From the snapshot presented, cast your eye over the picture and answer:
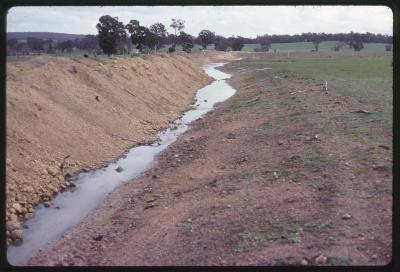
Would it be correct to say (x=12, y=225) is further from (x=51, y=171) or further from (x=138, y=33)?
(x=138, y=33)

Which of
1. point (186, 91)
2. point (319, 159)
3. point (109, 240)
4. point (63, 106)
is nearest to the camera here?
point (109, 240)

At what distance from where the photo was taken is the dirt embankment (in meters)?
11.0

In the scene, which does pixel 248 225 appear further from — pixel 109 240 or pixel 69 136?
pixel 69 136

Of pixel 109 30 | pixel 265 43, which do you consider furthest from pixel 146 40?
pixel 265 43

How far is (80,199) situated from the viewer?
10.8 meters

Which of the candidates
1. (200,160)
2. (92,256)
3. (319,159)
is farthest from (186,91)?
(92,256)

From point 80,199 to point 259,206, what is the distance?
4871 millimetres

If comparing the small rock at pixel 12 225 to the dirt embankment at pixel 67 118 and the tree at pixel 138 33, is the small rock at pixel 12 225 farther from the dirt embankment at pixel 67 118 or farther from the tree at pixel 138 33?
the tree at pixel 138 33

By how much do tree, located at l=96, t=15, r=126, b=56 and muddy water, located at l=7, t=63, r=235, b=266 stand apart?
58.1 ft

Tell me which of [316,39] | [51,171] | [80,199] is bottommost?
[80,199]

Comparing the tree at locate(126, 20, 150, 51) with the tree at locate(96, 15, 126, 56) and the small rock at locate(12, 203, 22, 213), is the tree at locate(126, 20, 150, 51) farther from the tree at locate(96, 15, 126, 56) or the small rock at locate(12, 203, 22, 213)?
the small rock at locate(12, 203, 22, 213)

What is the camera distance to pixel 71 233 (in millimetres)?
8695

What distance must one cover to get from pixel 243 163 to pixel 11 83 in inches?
357

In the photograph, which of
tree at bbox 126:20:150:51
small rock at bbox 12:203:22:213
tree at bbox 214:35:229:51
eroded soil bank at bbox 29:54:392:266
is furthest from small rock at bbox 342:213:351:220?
tree at bbox 214:35:229:51
